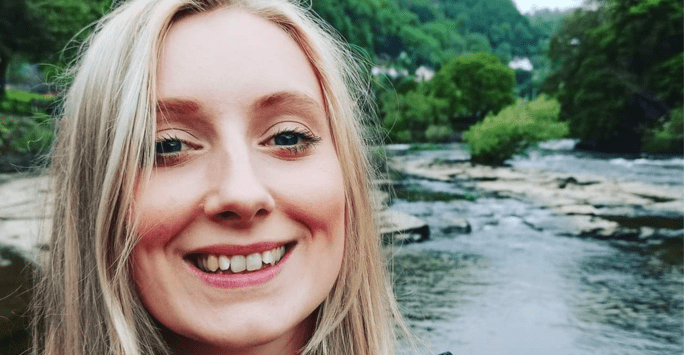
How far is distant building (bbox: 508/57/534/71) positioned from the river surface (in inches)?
22.7

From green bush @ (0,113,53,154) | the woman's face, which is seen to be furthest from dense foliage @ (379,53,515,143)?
the woman's face

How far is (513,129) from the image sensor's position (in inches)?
145


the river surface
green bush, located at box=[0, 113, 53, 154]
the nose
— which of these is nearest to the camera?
the nose

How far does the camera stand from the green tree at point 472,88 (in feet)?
11.8

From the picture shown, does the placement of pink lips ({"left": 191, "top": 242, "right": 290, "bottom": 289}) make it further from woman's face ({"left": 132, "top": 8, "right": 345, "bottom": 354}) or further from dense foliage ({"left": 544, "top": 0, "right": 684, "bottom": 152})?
dense foliage ({"left": 544, "top": 0, "right": 684, "bottom": 152})

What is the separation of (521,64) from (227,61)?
352 centimetres

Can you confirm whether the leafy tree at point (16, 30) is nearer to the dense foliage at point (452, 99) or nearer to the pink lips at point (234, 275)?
the dense foliage at point (452, 99)

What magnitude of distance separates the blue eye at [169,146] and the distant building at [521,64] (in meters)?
3.49

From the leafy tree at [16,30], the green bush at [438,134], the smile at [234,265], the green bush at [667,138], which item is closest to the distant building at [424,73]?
the green bush at [438,134]

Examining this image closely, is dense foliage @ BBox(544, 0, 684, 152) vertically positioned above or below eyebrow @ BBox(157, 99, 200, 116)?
above

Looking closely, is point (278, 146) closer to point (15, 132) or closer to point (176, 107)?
point (176, 107)

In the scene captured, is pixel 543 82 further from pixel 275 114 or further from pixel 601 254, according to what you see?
pixel 275 114

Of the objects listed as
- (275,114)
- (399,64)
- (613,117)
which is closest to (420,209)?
(399,64)

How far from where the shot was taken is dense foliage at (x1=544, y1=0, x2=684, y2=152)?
3.38m
